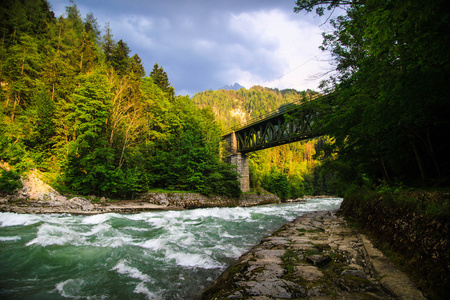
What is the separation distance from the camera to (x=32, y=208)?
11.7m

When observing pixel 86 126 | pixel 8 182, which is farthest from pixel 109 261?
pixel 86 126

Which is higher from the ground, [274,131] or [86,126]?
[274,131]

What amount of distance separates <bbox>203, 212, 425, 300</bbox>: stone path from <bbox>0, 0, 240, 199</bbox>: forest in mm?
16809

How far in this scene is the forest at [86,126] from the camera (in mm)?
17250

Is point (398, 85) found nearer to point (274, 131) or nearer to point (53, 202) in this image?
point (53, 202)

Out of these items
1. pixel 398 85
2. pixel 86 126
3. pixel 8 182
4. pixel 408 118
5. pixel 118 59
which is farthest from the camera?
pixel 118 59

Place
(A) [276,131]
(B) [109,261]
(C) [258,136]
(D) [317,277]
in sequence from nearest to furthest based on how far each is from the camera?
(D) [317,277] < (B) [109,261] < (A) [276,131] < (C) [258,136]

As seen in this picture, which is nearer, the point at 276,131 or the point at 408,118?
the point at 408,118

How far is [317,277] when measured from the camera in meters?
3.49

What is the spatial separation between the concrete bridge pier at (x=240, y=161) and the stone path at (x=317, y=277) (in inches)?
1046

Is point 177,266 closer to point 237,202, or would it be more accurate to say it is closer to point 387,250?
point 387,250

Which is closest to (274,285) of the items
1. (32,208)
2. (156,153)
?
(32,208)

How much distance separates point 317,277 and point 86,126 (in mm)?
19951

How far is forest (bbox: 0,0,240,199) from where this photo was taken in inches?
679
